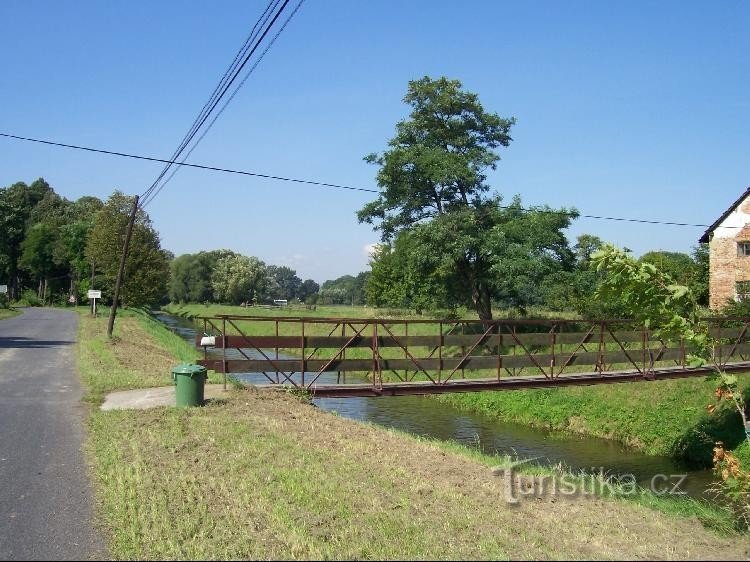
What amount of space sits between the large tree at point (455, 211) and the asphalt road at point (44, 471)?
17542 mm

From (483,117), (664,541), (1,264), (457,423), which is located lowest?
(457,423)

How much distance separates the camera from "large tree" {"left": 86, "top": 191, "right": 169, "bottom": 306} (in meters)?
43.2

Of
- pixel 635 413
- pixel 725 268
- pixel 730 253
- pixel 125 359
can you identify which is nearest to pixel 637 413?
pixel 635 413

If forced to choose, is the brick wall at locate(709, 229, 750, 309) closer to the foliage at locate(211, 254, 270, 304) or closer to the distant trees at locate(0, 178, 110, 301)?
the distant trees at locate(0, 178, 110, 301)

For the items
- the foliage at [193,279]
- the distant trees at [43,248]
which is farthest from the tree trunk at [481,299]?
the foliage at [193,279]

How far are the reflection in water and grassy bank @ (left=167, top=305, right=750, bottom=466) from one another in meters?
0.52

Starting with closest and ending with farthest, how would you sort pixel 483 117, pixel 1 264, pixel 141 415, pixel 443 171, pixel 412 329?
pixel 141 415 < pixel 443 171 < pixel 483 117 < pixel 412 329 < pixel 1 264

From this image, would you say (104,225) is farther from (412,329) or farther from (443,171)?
(443,171)

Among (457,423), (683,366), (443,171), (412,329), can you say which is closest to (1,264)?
(412,329)

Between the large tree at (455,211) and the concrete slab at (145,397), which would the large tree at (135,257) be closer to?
the large tree at (455,211)

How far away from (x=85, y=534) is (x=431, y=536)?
3.19 meters

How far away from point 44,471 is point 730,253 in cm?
3357

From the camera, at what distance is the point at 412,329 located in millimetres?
41906

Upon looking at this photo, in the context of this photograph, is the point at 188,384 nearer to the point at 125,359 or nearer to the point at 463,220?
the point at 125,359
